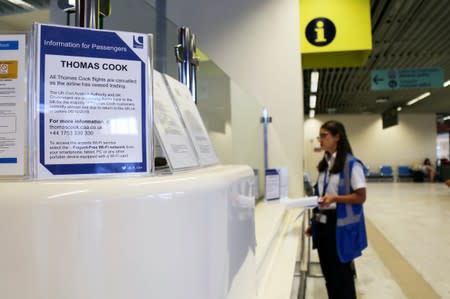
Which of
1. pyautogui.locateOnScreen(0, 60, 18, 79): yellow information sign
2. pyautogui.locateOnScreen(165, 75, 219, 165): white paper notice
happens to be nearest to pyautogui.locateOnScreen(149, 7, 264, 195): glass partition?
pyautogui.locateOnScreen(165, 75, 219, 165): white paper notice

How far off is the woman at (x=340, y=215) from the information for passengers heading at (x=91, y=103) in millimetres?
2016

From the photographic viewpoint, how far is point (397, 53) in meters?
8.90

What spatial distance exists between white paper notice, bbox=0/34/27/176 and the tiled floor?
3325 mm

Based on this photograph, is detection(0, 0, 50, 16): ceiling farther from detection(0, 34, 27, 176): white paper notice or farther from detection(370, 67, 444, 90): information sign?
detection(370, 67, 444, 90): information sign

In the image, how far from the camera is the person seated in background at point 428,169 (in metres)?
17.1

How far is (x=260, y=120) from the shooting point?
394cm

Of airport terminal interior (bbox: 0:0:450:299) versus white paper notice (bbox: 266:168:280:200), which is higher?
airport terminal interior (bbox: 0:0:450:299)

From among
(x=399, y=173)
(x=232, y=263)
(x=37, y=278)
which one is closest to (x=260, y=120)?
(x=232, y=263)

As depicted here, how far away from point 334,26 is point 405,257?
Result: 3124mm

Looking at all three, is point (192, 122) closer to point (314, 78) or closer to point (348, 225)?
point (348, 225)

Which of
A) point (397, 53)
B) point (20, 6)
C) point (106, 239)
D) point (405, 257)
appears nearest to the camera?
point (106, 239)

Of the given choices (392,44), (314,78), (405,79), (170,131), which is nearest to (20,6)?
(170,131)

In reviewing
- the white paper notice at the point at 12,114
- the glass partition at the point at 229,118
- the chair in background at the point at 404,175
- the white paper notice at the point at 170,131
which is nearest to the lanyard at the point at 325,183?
the glass partition at the point at 229,118

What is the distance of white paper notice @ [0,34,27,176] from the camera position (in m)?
0.61
